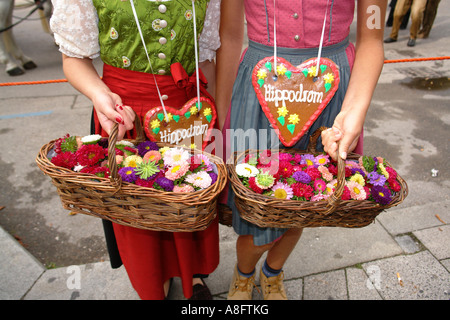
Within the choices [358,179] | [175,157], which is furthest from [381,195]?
[175,157]

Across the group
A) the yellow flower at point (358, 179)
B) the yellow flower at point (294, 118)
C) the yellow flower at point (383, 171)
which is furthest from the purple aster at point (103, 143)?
the yellow flower at point (383, 171)

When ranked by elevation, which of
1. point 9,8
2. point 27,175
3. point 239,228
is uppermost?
point 9,8

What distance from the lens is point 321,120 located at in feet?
4.28

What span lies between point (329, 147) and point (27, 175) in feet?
9.64

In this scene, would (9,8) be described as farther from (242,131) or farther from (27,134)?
(242,131)

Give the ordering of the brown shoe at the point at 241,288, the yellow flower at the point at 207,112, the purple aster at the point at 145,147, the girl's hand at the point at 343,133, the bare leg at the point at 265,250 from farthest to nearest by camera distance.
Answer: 1. the brown shoe at the point at 241,288
2. the bare leg at the point at 265,250
3. the yellow flower at the point at 207,112
4. the purple aster at the point at 145,147
5. the girl's hand at the point at 343,133

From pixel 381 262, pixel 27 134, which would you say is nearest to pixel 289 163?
pixel 381 262

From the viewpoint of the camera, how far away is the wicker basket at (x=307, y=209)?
102cm

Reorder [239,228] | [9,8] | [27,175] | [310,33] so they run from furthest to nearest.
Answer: [9,8] → [27,175] → [239,228] → [310,33]

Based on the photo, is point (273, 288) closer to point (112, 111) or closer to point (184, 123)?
point (184, 123)

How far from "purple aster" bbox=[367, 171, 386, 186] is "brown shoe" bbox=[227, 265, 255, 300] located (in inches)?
36.0

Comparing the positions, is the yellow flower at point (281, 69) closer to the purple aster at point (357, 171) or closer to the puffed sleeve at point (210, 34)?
the puffed sleeve at point (210, 34)

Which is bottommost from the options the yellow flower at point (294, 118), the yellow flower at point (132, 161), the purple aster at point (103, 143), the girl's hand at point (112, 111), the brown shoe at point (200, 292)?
the brown shoe at point (200, 292)

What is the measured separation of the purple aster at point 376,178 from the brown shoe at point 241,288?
913 mm
